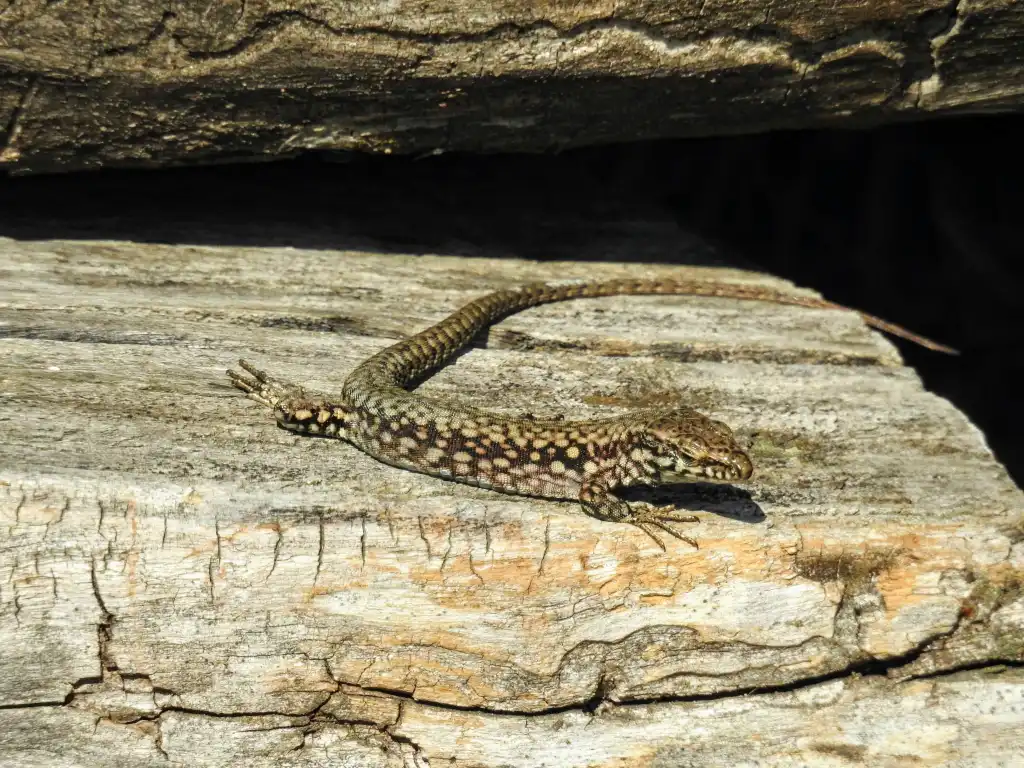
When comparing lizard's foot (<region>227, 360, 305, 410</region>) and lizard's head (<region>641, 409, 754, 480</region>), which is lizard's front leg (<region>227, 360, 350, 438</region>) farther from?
lizard's head (<region>641, 409, 754, 480</region>)

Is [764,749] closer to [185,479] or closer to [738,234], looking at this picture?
[185,479]

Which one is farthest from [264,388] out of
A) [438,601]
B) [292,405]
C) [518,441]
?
[438,601]

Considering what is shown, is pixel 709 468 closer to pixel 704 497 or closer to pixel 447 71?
pixel 704 497

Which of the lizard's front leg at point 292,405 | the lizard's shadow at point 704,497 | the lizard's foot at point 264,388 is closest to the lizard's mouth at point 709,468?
the lizard's shadow at point 704,497

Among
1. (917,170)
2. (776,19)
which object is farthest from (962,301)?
(776,19)

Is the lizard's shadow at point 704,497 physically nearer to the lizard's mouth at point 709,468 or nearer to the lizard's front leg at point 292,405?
the lizard's mouth at point 709,468

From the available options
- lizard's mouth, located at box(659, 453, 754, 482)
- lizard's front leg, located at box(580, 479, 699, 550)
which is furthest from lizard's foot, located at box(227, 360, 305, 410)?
lizard's mouth, located at box(659, 453, 754, 482)
